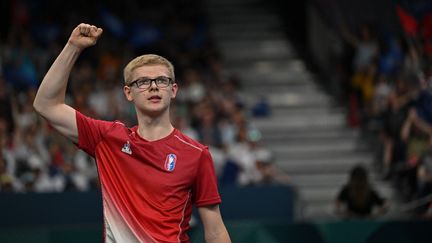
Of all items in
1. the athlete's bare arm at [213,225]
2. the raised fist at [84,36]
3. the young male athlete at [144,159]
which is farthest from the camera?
the athlete's bare arm at [213,225]

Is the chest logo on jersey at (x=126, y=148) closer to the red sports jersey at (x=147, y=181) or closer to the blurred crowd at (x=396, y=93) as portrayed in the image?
the red sports jersey at (x=147, y=181)

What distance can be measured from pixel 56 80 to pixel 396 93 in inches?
381

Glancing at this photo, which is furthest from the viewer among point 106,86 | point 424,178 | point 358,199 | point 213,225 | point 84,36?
point 106,86

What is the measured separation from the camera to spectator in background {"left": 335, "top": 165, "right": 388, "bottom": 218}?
40.5ft

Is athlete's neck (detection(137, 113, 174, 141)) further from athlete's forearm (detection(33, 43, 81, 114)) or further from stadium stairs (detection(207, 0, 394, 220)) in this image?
stadium stairs (detection(207, 0, 394, 220))

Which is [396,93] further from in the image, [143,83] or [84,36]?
[84,36]

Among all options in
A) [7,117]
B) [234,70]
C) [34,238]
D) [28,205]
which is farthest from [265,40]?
[34,238]

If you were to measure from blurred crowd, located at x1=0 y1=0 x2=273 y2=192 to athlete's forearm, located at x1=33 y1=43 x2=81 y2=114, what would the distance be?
768 centimetres

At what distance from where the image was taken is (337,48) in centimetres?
1775

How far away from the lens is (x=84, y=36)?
18.2 feet

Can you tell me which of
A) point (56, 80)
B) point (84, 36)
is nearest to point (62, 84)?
point (56, 80)

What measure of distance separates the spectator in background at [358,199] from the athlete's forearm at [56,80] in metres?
7.16

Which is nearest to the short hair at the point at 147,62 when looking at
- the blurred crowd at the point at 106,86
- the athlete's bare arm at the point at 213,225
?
the athlete's bare arm at the point at 213,225

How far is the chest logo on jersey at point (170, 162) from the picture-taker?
18.6 ft
